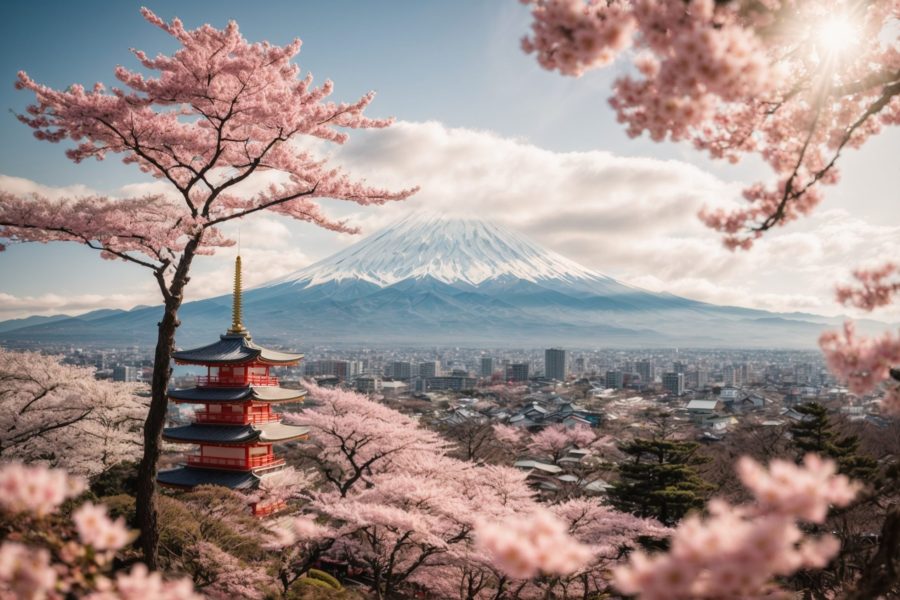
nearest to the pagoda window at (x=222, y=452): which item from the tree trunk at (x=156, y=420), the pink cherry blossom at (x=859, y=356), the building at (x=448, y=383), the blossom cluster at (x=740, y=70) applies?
the tree trunk at (x=156, y=420)

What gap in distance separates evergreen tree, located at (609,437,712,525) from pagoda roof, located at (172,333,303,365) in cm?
913

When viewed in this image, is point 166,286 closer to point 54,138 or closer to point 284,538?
point 54,138

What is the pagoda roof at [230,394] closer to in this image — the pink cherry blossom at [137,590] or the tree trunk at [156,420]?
the tree trunk at [156,420]

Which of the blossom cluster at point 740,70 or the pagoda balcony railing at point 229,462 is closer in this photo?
the blossom cluster at point 740,70

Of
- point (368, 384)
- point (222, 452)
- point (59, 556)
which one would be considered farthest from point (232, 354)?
point (368, 384)

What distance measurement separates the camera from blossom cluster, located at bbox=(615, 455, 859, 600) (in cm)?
139

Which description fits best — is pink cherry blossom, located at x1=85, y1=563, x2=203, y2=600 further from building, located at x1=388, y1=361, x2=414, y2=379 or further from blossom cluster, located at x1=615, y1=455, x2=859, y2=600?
building, located at x1=388, y1=361, x2=414, y2=379

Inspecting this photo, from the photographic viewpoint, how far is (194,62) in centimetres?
691

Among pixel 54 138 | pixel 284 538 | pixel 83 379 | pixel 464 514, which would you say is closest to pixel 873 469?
pixel 464 514

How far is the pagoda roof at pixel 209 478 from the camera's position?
1318 cm

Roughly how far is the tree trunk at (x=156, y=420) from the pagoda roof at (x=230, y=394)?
663cm

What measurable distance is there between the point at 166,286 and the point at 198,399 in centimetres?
706

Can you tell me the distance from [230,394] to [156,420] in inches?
283

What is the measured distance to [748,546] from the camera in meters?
1.40
